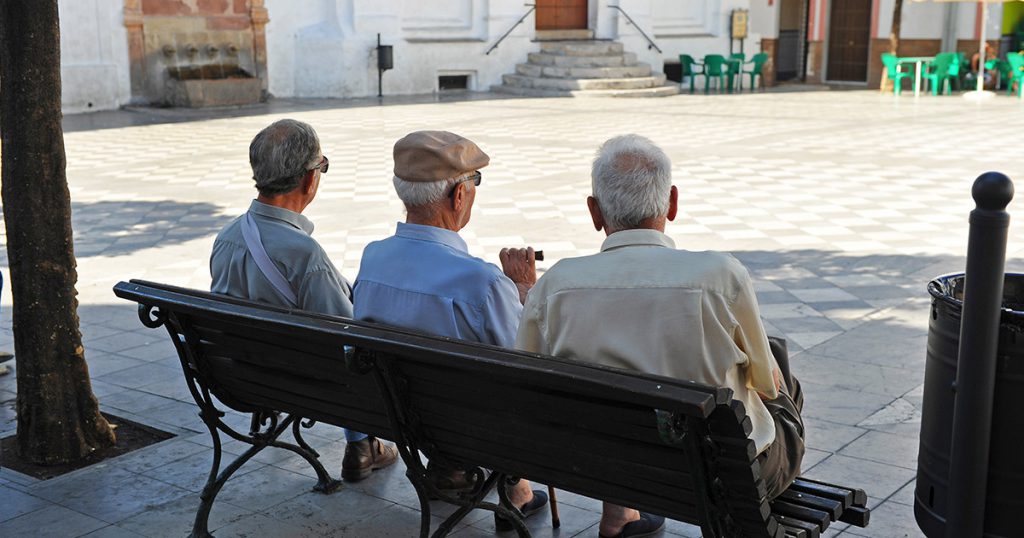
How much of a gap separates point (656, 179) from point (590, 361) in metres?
0.50

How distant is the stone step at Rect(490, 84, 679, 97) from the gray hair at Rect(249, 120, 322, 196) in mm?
19368

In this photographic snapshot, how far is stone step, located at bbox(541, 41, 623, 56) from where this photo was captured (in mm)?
25047

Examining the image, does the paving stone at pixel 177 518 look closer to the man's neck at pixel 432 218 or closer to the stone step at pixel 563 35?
the man's neck at pixel 432 218

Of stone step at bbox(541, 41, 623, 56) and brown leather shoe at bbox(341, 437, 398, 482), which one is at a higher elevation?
stone step at bbox(541, 41, 623, 56)

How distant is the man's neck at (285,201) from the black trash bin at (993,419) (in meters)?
2.06

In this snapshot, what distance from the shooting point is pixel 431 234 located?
3.37 m

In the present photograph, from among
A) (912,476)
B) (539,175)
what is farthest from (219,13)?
(912,476)

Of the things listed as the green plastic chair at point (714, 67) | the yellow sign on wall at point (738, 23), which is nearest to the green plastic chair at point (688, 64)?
the green plastic chair at point (714, 67)

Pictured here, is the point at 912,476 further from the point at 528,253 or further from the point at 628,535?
the point at 528,253

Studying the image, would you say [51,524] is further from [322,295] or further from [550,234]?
[550,234]

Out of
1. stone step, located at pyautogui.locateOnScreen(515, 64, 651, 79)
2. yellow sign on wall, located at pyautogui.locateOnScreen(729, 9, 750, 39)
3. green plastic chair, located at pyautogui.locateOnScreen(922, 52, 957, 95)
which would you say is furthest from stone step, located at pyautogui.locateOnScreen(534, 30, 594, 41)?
green plastic chair, located at pyautogui.locateOnScreen(922, 52, 957, 95)

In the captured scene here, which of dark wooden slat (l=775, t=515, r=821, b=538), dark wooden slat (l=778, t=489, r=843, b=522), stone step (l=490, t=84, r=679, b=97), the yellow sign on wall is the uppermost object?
the yellow sign on wall

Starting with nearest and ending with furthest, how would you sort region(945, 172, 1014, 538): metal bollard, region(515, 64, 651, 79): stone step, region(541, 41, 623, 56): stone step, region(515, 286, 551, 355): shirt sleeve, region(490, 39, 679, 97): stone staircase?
1. region(945, 172, 1014, 538): metal bollard
2. region(515, 286, 551, 355): shirt sleeve
3. region(490, 39, 679, 97): stone staircase
4. region(515, 64, 651, 79): stone step
5. region(541, 41, 623, 56): stone step

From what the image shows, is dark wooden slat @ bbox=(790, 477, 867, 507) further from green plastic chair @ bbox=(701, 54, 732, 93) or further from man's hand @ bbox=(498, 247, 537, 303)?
green plastic chair @ bbox=(701, 54, 732, 93)
